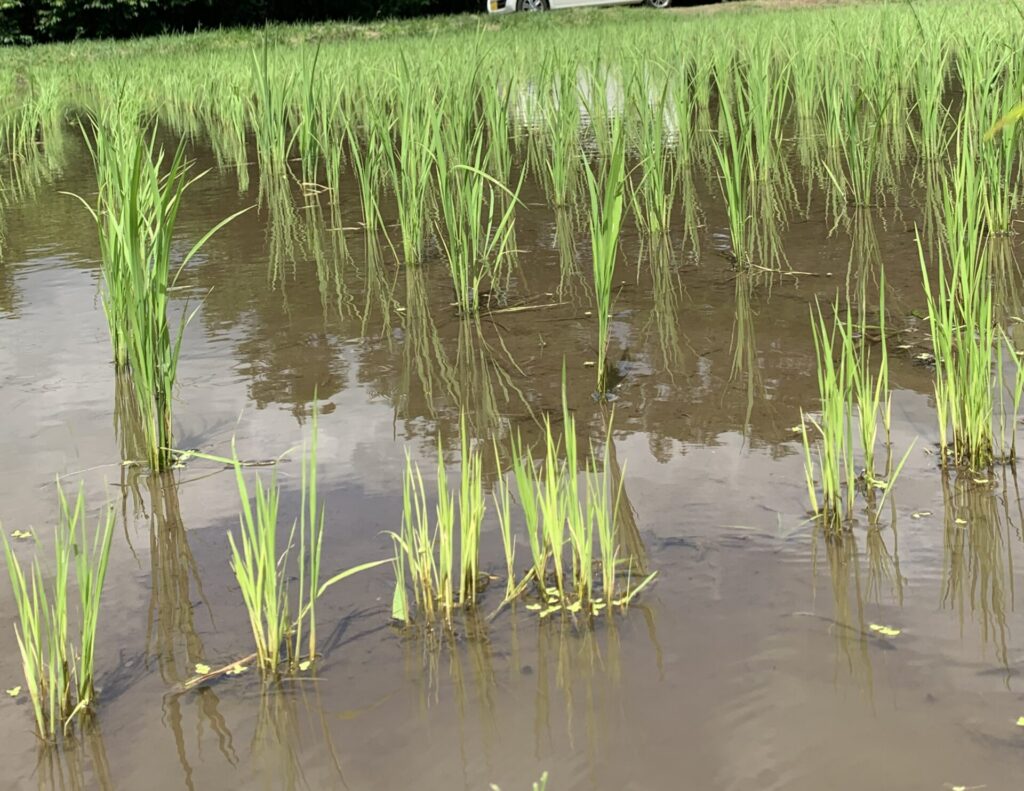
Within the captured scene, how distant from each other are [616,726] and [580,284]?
8.11 feet

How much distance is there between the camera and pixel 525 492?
6.09 ft

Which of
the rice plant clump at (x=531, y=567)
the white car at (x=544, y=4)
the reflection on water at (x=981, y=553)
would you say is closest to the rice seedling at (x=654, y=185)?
the reflection on water at (x=981, y=553)

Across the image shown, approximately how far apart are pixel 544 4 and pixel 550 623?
21.3m

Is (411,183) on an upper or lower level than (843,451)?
upper

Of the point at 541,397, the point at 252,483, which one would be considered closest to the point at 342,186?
the point at 541,397

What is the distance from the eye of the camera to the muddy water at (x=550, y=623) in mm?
1545

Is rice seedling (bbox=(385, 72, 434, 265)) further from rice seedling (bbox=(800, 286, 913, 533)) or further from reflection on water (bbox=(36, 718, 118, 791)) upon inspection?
reflection on water (bbox=(36, 718, 118, 791))

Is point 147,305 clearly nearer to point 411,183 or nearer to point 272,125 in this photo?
point 411,183

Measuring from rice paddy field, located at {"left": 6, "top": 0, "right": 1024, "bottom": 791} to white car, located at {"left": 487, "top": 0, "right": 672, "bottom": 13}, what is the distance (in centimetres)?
1726

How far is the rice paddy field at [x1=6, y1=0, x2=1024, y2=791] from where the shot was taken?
62.6 inches

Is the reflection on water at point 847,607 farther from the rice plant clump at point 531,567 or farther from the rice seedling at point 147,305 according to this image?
the rice seedling at point 147,305

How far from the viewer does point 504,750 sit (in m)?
1.56

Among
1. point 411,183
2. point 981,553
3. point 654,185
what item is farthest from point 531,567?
point 654,185

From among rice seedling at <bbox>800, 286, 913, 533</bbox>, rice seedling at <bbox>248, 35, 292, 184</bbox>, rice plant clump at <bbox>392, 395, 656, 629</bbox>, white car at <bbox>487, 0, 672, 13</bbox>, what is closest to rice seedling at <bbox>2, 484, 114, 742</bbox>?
rice plant clump at <bbox>392, 395, 656, 629</bbox>
